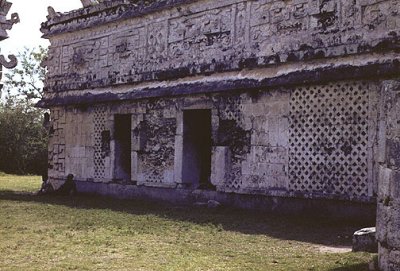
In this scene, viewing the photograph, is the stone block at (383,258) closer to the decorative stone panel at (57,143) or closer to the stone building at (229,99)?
the stone building at (229,99)

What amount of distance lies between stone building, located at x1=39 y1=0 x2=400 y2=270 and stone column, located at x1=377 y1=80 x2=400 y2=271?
203 cm

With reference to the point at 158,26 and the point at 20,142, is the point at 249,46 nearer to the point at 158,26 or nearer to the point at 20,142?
the point at 158,26

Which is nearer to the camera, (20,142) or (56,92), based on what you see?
(56,92)

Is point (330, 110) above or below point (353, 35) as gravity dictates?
below

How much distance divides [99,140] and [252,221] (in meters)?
5.92

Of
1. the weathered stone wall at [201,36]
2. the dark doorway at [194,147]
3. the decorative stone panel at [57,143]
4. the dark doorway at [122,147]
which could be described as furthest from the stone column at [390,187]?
the decorative stone panel at [57,143]

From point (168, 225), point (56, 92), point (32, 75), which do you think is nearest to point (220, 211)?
point (168, 225)

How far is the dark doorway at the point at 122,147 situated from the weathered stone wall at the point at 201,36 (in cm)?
98

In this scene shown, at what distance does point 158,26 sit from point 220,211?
15.4ft

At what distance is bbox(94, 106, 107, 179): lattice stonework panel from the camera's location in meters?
12.5

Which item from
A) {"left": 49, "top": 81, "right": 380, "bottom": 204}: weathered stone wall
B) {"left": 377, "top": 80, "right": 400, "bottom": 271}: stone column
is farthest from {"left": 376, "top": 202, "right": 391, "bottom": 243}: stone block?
{"left": 49, "top": 81, "right": 380, "bottom": 204}: weathered stone wall

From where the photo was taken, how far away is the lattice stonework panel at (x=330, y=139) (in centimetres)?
791

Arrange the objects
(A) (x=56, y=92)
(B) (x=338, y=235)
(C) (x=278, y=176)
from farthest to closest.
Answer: (A) (x=56, y=92)
(C) (x=278, y=176)
(B) (x=338, y=235)

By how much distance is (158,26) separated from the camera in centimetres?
1142
